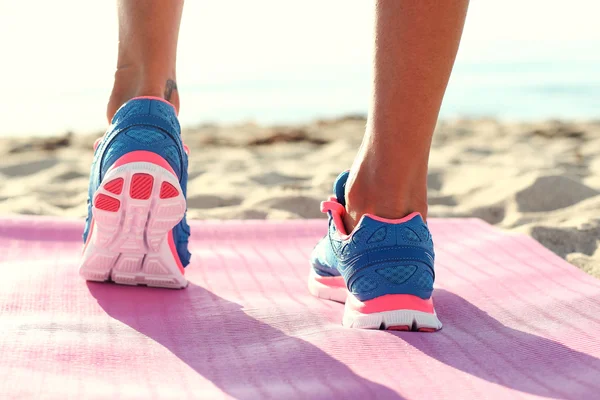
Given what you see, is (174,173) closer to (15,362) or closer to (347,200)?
(347,200)

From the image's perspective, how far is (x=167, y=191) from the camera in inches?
45.8

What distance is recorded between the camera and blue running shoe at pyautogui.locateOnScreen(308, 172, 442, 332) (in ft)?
3.57

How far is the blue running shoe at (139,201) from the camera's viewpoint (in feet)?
3.78

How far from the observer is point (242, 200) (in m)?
2.22

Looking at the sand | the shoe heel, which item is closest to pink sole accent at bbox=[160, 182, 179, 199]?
the shoe heel

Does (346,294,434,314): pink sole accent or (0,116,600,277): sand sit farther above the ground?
(346,294,434,314): pink sole accent

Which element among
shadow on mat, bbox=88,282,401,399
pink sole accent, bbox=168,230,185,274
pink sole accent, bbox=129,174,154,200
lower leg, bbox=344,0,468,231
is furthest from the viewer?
pink sole accent, bbox=168,230,185,274

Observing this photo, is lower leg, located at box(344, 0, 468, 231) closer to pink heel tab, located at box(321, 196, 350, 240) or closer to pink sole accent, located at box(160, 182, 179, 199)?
pink heel tab, located at box(321, 196, 350, 240)

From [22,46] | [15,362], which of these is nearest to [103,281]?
[15,362]

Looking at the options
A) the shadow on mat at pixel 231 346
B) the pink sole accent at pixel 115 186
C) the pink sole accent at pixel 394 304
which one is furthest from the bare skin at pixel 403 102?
the pink sole accent at pixel 115 186

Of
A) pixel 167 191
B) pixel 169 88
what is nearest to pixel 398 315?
pixel 167 191

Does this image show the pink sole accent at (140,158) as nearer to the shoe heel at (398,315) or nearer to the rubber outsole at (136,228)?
the rubber outsole at (136,228)

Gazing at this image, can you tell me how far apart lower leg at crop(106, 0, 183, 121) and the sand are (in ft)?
2.43

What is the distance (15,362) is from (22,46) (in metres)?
8.15
